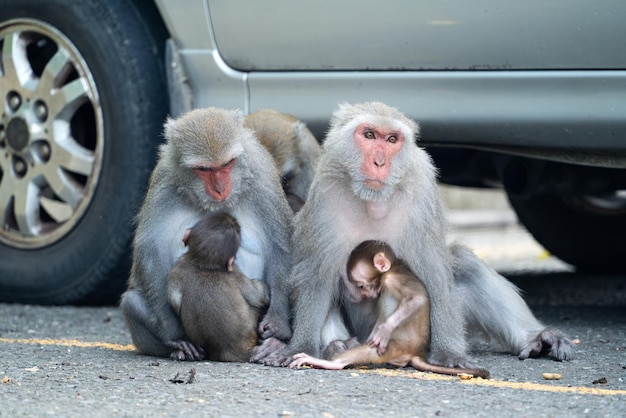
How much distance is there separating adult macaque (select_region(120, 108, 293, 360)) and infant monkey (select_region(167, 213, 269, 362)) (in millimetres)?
107

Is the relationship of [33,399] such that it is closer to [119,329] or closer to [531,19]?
[119,329]

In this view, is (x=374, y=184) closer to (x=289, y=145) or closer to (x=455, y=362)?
(x=455, y=362)

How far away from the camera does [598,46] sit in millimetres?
5145

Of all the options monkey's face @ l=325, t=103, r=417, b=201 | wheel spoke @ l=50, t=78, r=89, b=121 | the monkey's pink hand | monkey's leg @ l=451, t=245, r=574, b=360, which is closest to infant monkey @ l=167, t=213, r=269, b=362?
the monkey's pink hand

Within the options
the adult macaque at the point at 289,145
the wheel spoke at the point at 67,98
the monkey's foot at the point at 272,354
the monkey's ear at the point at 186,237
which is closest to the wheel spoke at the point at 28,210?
the wheel spoke at the point at 67,98

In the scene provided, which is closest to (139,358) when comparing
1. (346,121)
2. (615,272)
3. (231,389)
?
(231,389)

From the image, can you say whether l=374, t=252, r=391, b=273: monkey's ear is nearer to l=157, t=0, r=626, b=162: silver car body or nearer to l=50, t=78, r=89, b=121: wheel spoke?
l=157, t=0, r=626, b=162: silver car body

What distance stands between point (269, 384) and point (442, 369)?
0.68 m

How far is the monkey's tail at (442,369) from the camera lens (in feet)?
15.1

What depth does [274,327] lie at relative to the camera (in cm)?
505

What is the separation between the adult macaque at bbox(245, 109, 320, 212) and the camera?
6055 mm

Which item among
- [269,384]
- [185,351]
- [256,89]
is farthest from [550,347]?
[256,89]

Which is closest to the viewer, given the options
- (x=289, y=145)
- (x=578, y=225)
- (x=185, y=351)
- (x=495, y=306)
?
(x=185, y=351)

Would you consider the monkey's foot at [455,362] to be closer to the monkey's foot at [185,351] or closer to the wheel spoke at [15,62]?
the monkey's foot at [185,351]
